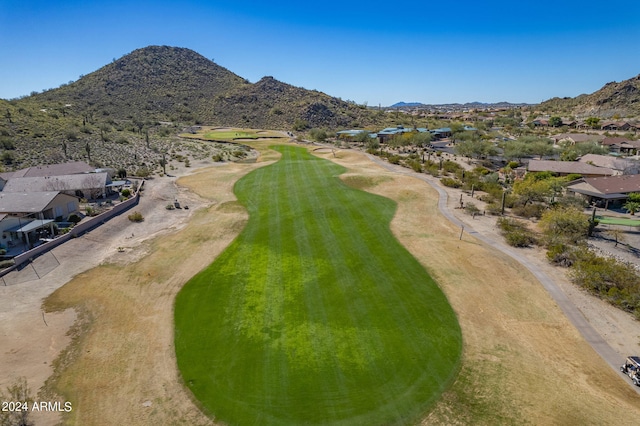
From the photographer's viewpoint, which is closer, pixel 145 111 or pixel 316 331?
pixel 316 331

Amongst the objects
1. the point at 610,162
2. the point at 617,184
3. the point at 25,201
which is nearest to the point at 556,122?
the point at 610,162

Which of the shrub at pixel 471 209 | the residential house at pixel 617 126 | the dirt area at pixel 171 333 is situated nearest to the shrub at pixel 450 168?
the shrub at pixel 471 209

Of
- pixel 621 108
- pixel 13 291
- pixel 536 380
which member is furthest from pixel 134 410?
pixel 621 108

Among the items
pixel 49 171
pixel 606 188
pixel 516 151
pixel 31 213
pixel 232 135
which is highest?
pixel 232 135

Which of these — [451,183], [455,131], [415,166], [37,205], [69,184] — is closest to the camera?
[37,205]

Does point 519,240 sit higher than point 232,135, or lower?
lower

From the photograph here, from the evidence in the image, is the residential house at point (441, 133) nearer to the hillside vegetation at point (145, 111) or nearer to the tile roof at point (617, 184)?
the hillside vegetation at point (145, 111)

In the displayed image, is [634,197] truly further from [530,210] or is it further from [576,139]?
[576,139]

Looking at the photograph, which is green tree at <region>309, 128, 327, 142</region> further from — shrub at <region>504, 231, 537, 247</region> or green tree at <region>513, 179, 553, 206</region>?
shrub at <region>504, 231, 537, 247</region>
